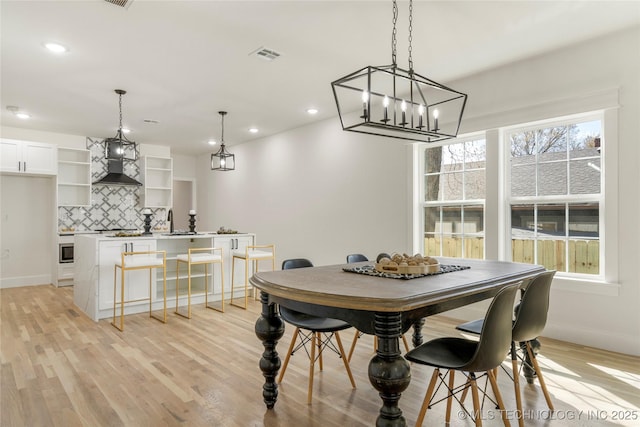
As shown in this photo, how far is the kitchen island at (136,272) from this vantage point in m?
4.48

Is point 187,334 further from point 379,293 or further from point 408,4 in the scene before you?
point 408,4

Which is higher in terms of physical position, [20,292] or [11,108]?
[11,108]

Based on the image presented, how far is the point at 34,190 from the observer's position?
7043mm

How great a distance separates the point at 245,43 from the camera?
348cm

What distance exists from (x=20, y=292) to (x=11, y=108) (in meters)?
2.91

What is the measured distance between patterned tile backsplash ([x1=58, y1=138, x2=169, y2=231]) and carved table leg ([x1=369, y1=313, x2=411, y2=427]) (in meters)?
7.41

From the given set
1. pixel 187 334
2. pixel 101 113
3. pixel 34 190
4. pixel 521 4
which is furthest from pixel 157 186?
pixel 521 4

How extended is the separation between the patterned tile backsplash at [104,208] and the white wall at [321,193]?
1.86m

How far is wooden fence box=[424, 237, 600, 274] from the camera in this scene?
11.8 feet

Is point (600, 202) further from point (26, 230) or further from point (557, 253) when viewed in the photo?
point (26, 230)

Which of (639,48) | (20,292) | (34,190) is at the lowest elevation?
(20,292)

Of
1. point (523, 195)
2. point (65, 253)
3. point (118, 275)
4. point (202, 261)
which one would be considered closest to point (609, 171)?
point (523, 195)

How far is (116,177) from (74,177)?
30.3 inches

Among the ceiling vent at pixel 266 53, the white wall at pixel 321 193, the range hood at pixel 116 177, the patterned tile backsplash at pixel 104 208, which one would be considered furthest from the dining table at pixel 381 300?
the patterned tile backsplash at pixel 104 208
